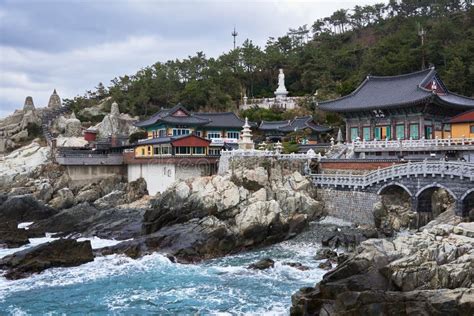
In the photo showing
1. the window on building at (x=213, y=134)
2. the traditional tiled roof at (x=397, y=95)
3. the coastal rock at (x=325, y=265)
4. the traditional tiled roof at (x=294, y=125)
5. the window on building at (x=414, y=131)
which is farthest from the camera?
the traditional tiled roof at (x=294, y=125)

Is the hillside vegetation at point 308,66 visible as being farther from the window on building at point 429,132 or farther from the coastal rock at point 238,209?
the coastal rock at point 238,209

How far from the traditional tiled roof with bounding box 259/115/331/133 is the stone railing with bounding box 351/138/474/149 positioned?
45.4ft

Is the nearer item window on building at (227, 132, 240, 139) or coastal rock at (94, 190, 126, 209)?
coastal rock at (94, 190, 126, 209)

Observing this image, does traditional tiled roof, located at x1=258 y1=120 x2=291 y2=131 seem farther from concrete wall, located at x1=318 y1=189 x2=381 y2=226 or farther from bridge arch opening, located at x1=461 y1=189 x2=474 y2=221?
bridge arch opening, located at x1=461 y1=189 x2=474 y2=221

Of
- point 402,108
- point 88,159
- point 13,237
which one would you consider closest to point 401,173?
point 402,108

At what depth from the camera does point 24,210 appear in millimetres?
46219

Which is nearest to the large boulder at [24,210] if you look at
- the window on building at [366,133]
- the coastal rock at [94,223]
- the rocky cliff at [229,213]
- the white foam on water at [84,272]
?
the coastal rock at [94,223]

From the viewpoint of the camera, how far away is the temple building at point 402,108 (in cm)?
4481

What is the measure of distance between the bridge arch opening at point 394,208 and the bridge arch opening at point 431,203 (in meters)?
0.71

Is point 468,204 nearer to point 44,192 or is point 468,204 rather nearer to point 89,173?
point 89,173

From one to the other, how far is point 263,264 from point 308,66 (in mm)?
68828

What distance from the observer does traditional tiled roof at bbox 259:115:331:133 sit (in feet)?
201

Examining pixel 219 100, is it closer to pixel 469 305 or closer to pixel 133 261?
pixel 133 261

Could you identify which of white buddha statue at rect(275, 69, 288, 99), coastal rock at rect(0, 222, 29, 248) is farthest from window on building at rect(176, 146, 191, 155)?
white buddha statue at rect(275, 69, 288, 99)
